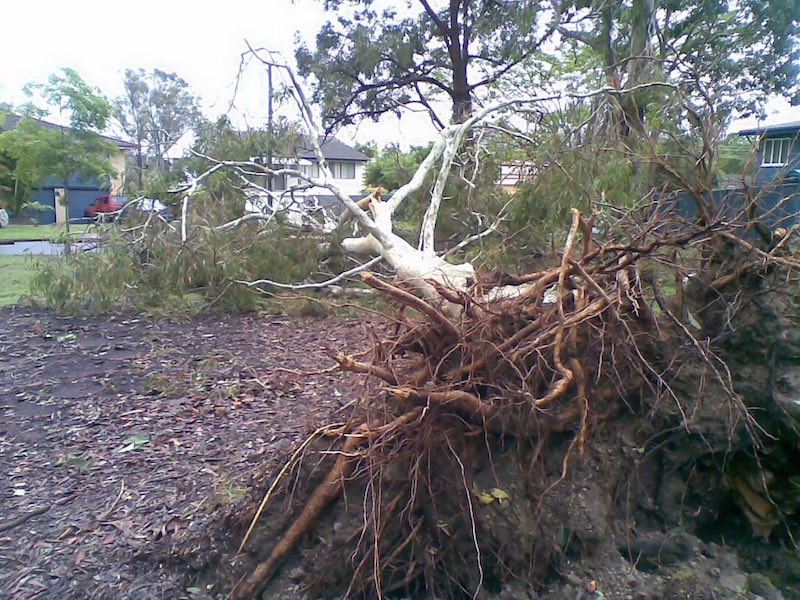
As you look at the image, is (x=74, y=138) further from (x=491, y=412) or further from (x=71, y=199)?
(x=491, y=412)

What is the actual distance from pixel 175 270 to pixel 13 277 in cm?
566

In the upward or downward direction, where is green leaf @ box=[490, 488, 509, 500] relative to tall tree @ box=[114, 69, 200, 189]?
downward

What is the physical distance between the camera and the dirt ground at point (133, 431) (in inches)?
139

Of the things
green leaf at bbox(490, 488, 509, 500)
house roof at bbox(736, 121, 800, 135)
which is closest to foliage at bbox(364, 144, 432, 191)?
house roof at bbox(736, 121, 800, 135)

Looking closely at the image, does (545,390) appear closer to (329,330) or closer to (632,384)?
(632,384)

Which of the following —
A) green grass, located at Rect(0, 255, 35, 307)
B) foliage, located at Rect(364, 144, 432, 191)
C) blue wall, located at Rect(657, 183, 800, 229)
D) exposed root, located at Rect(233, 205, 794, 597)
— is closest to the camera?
exposed root, located at Rect(233, 205, 794, 597)

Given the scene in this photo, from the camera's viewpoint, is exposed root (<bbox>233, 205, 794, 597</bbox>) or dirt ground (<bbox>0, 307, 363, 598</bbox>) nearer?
exposed root (<bbox>233, 205, 794, 597</bbox>)

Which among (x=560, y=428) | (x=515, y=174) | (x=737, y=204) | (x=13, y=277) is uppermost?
(x=515, y=174)

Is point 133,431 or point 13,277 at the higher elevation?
point 13,277

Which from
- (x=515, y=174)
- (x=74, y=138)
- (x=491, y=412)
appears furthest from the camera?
(x=74, y=138)

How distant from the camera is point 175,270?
8.12 meters

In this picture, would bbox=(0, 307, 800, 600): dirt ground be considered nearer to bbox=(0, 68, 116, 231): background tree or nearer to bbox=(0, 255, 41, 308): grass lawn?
bbox=(0, 255, 41, 308): grass lawn

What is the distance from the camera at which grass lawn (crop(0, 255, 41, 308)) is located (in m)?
9.65

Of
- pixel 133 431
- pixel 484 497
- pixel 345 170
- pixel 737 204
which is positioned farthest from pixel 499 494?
pixel 345 170
